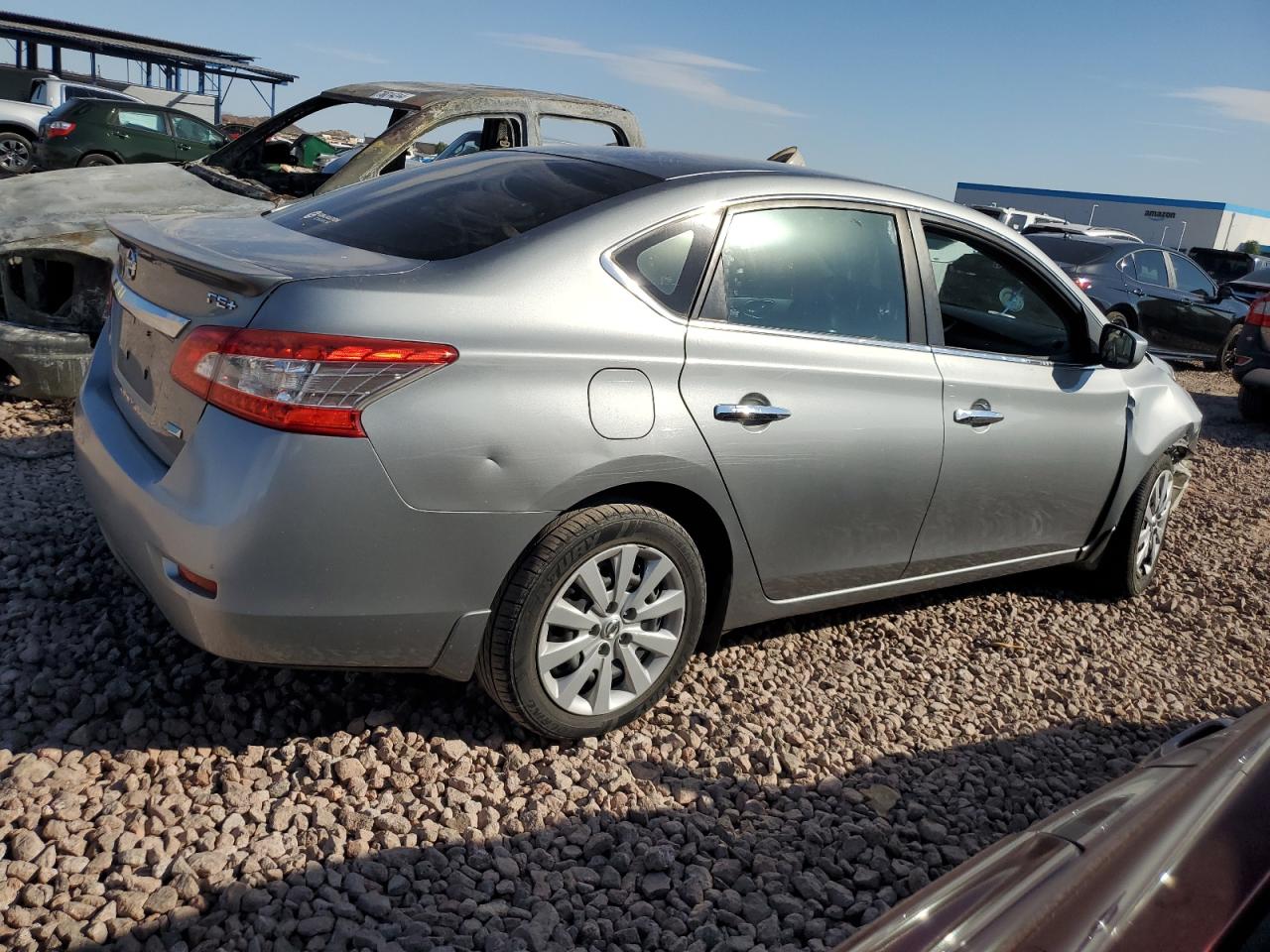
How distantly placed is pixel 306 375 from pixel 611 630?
1.08 metres

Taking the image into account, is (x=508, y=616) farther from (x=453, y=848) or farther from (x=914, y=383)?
(x=914, y=383)

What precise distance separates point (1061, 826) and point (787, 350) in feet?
5.94

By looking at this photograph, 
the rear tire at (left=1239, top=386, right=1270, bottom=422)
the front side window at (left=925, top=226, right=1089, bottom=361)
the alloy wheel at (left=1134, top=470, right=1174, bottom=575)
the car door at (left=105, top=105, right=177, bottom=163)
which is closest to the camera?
the front side window at (left=925, top=226, right=1089, bottom=361)

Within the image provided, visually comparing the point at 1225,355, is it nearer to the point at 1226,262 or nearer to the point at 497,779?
the point at 1226,262

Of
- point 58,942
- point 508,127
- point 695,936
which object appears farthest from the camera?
point 508,127

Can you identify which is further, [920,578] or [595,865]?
[920,578]

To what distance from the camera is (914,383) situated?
365 centimetres

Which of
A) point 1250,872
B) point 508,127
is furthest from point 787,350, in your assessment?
point 508,127

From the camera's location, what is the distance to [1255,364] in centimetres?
1007

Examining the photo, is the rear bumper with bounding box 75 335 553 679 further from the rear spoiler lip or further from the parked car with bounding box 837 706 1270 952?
the parked car with bounding box 837 706 1270 952

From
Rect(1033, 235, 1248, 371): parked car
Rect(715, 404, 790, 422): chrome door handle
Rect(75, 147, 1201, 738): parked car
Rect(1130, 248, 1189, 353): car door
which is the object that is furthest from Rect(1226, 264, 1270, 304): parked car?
Rect(715, 404, 790, 422): chrome door handle

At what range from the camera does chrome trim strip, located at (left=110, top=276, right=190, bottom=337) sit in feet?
9.22

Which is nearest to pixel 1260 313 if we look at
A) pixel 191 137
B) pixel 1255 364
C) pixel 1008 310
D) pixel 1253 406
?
pixel 1255 364

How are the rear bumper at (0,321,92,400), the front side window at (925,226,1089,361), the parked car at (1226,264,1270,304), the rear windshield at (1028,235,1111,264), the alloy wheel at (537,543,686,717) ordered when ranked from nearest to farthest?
the alloy wheel at (537,543,686,717) < the front side window at (925,226,1089,361) < the rear bumper at (0,321,92,400) < the rear windshield at (1028,235,1111,264) < the parked car at (1226,264,1270,304)
